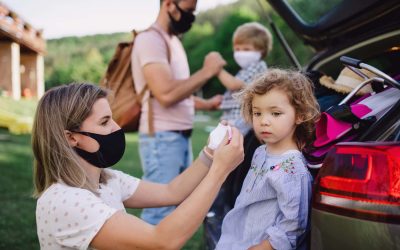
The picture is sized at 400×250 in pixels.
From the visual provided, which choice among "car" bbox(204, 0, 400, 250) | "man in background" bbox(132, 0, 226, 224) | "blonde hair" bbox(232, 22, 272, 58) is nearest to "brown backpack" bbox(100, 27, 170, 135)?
"man in background" bbox(132, 0, 226, 224)

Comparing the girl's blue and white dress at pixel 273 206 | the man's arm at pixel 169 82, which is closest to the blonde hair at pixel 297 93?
the girl's blue and white dress at pixel 273 206

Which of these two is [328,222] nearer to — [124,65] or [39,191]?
[39,191]

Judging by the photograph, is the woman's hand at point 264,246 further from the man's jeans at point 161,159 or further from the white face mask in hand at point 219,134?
the man's jeans at point 161,159

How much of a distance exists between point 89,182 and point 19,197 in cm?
488

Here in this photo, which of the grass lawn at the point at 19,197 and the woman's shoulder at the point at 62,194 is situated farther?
the grass lawn at the point at 19,197

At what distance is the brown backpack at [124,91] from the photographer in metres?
3.72

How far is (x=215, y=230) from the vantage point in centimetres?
285

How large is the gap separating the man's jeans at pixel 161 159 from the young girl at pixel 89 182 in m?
1.17

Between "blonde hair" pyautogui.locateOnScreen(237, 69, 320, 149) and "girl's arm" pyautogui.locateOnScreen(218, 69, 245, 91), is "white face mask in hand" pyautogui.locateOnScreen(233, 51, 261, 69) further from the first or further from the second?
"blonde hair" pyautogui.locateOnScreen(237, 69, 320, 149)

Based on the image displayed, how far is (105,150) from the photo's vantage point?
6.95 feet

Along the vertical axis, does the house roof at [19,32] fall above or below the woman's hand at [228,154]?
above

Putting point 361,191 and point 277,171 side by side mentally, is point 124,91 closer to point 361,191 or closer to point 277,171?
point 277,171

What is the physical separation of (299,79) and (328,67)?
1061mm

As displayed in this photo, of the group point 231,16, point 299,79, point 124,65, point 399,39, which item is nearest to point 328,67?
point 399,39
